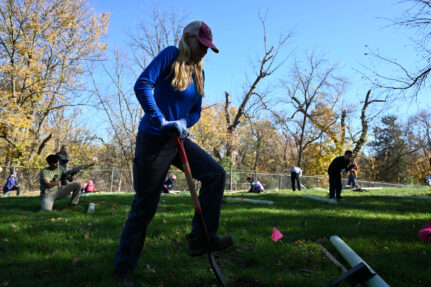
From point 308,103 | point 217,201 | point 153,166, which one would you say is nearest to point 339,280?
point 217,201

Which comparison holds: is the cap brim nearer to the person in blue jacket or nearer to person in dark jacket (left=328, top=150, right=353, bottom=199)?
the person in blue jacket

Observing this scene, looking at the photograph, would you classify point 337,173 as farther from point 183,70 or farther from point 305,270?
point 183,70

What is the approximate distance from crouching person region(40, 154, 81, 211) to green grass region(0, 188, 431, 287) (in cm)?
121

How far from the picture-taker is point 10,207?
717 centimetres

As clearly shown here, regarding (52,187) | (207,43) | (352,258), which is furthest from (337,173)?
(207,43)

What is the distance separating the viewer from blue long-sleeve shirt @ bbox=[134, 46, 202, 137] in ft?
8.30

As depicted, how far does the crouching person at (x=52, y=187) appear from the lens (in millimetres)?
6867

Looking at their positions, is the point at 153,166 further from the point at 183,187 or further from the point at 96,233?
the point at 183,187

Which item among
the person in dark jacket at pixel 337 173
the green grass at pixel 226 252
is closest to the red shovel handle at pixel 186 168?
the green grass at pixel 226 252

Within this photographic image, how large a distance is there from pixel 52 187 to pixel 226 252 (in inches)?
208

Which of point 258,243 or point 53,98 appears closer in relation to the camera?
point 258,243

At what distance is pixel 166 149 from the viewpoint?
8.79 ft

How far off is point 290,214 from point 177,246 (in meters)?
2.97

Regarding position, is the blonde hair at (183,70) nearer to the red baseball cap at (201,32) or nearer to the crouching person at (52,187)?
the red baseball cap at (201,32)
